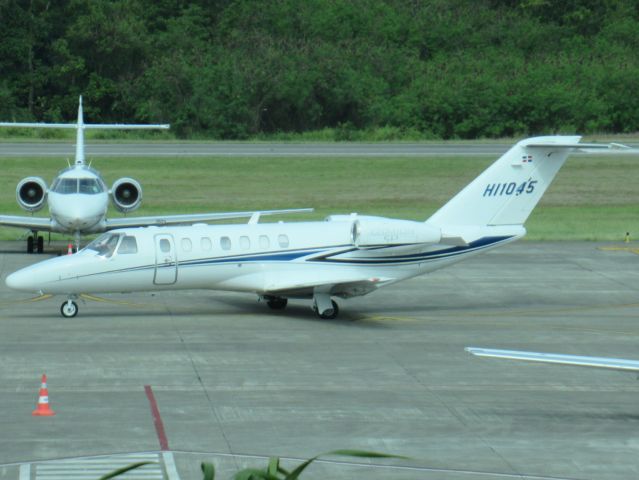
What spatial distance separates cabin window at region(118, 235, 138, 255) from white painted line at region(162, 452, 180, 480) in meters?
9.72

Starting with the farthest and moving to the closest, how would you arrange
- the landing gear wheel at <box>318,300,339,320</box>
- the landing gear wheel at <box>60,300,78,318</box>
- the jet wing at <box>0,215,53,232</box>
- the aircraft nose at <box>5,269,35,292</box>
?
the jet wing at <box>0,215,53,232</box>, the landing gear wheel at <box>318,300,339,320</box>, the landing gear wheel at <box>60,300,78,318</box>, the aircraft nose at <box>5,269,35,292</box>

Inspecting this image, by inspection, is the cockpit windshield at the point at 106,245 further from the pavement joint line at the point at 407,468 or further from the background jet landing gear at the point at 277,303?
the pavement joint line at the point at 407,468

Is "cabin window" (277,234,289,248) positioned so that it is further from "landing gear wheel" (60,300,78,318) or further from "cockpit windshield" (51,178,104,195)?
"cockpit windshield" (51,178,104,195)

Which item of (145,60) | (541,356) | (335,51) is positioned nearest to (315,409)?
(541,356)

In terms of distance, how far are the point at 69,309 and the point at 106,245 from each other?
5.26 ft

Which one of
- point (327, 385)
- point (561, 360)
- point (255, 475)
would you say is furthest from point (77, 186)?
point (255, 475)

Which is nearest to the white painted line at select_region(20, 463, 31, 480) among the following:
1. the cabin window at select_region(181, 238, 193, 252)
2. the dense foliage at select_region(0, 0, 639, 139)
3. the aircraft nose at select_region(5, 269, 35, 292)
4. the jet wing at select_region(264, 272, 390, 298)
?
the aircraft nose at select_region(5, 269, 35, 292)

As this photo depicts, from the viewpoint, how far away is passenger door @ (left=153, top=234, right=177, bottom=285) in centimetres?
2369

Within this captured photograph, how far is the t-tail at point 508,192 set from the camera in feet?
82.6

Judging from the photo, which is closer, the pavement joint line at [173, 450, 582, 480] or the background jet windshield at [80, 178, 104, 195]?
the pavement joint line at [173, 450, 582, 480]

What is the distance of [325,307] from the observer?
2436 cm

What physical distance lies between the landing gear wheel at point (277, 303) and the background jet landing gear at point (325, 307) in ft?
4.40

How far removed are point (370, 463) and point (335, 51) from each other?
62020mm

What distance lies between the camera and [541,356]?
1494 cm
